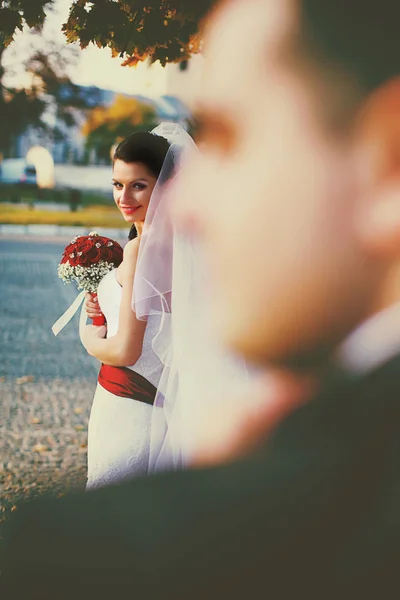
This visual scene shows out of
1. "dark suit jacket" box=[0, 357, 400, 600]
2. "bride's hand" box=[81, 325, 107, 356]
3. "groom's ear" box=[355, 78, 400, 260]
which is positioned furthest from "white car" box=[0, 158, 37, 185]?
"dark suit jacket" box=[0, 357, 400, 600]

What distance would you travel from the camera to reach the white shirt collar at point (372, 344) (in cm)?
41

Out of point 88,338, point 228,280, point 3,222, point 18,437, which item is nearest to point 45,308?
point 18,437

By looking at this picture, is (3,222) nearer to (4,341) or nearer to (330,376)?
(4,341)

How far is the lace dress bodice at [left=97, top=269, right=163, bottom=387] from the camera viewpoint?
104 inches

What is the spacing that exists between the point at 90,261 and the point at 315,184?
7.79 feet

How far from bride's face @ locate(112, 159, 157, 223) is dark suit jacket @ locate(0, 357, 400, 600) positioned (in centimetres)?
232

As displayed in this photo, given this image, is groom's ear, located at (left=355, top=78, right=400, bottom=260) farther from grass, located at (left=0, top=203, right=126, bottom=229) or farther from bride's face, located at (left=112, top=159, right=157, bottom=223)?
grass, located at (left=0, top=203, right=126, bottom=229)

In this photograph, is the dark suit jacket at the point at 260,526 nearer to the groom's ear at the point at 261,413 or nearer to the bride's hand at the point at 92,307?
the groom's ear at the point at 261,413

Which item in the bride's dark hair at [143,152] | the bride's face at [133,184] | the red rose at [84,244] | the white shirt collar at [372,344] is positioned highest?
the bride's dark hair at [143,152]

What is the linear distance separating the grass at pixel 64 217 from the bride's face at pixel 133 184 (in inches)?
774

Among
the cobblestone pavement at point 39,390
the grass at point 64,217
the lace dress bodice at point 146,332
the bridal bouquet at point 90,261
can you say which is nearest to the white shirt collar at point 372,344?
the cobblestone pavement at point 39,390

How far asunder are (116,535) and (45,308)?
32.4ft

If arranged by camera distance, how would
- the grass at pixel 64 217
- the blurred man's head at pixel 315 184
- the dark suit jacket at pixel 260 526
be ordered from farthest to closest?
the grass at pixel 64 217 < the blurred man's head at pixel 315 184 < the dark suit jacket at pixel 260 526

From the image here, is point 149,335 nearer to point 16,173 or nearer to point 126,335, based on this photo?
point 126,335
